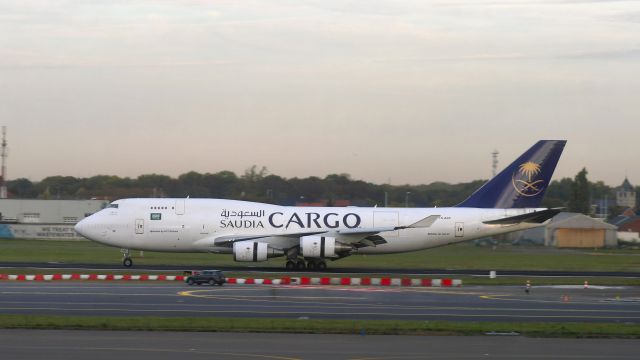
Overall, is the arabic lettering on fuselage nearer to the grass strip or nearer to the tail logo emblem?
the tail logo emblem

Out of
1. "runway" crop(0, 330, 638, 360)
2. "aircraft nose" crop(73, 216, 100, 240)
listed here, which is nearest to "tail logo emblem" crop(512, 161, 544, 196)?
"aircraft nose" crop(73, 216, 100, 240)

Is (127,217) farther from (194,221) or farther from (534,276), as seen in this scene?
(534,276)

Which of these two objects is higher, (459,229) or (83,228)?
(459,229)

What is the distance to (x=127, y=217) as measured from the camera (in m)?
47.5

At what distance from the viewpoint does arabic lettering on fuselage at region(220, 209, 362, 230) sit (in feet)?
156

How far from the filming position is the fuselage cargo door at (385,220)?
47906mm

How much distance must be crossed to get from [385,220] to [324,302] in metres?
17.4

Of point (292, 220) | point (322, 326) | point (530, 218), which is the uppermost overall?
point (530, 218)

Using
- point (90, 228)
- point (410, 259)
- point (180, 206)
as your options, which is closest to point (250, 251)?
point (180, 206)

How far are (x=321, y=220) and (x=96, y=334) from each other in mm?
26012

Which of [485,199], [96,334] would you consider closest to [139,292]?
[96,334]

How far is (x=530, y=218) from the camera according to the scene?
47625 mm

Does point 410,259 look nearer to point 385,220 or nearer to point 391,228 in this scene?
point 385,220

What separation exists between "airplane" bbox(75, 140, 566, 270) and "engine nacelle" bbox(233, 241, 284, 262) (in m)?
0.05
